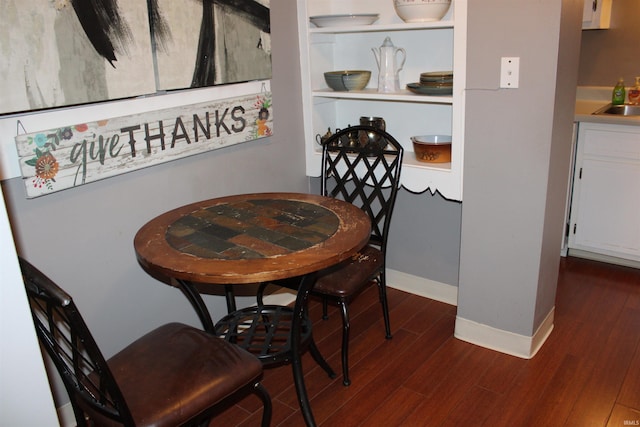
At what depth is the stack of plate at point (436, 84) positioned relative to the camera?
2457 mm

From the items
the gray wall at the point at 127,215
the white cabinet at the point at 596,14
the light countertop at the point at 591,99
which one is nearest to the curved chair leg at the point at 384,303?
the gray wall at the point at 127,215

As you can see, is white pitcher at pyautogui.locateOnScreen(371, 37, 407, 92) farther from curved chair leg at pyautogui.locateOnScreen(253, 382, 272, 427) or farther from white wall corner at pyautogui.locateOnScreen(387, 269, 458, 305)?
curved chair leg at pyautogui.locateOnScreen(253, 382, 272, 427)

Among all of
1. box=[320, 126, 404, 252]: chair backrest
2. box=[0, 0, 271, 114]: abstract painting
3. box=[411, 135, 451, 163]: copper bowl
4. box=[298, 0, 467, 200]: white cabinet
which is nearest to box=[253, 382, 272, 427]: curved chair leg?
box=[320, 126, 404, 252]: chair backrest

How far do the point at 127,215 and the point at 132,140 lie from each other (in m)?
0.30

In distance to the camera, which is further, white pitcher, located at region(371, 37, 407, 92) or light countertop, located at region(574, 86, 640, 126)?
light countertop, located at region(574, 86, 640, 126)

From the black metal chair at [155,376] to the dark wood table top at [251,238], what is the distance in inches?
10.3

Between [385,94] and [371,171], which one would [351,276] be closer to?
[371,171]

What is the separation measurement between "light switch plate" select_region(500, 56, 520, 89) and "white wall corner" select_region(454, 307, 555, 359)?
1.13 m

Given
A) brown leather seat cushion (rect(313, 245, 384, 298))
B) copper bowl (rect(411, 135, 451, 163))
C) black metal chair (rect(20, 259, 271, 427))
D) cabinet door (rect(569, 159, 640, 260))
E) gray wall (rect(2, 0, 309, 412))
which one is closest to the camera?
black metal chair (rect(20, 259, 271, 427))

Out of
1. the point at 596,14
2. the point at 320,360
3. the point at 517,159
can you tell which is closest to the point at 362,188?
the point at 517,159

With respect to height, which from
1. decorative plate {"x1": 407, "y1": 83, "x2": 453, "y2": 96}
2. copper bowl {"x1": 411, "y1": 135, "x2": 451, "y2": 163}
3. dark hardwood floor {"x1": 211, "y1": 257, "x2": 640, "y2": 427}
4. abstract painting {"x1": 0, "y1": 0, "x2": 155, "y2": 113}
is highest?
abstract painting {"x1": 0, "y1": 0, "x2": 155, "y2": 113}

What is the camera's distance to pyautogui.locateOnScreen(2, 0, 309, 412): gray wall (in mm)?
1904

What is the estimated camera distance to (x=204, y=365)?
1677mm

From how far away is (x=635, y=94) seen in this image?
3.47 m
